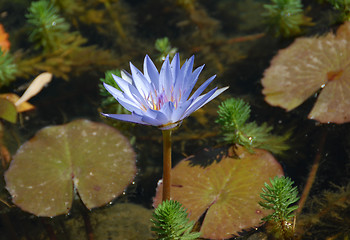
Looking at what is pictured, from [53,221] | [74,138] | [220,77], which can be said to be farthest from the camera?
[220,77]

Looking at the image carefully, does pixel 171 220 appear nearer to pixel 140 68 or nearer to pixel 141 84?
pixel 141 84

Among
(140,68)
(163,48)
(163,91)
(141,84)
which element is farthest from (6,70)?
(163,91)

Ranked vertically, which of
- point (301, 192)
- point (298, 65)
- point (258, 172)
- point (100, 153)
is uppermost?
point (298, 65)

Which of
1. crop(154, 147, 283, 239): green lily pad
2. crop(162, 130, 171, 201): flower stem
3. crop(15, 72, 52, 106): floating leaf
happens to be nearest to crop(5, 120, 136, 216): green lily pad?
crop(154, 147, 283, 239): green lily pad

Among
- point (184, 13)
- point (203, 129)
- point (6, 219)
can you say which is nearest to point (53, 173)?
point (6, 219)

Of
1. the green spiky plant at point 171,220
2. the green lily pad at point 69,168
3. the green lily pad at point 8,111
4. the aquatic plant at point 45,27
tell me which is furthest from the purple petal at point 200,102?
the aquatic plant at point 45,27

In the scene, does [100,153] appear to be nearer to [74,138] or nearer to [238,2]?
[74,138]

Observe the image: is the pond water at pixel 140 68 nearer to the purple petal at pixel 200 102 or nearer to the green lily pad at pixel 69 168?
the green lily pad at pixel 69 168
